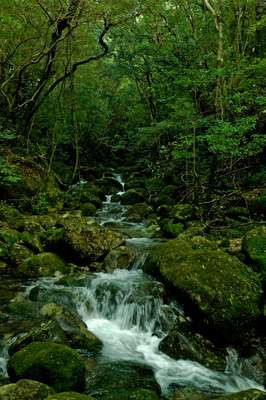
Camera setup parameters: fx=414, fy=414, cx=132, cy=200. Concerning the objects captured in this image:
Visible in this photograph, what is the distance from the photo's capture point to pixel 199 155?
1633 cm

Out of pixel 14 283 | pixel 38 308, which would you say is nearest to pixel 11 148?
pixel 14 283

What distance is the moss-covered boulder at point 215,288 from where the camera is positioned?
7.29 meters

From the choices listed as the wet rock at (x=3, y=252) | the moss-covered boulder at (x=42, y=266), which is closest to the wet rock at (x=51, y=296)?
the moss-covered boulder at (x=42, y=266)

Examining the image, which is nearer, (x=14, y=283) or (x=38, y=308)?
(x=38, y=308)

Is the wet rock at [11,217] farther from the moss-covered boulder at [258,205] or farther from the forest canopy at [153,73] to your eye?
the moss-covered boulder at [258,205]

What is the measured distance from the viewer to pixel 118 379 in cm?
619

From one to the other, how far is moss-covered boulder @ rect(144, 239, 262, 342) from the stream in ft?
1.40

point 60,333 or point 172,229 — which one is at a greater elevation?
point 172,229

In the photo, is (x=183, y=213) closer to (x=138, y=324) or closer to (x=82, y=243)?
(x=82, y=243)

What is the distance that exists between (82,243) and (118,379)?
458 cm

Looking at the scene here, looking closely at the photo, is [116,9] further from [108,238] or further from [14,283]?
[14,283]

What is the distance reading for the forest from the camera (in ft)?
21.6

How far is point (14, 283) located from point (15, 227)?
3.01m

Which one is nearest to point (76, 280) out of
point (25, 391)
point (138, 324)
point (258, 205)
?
point (138, 324)
